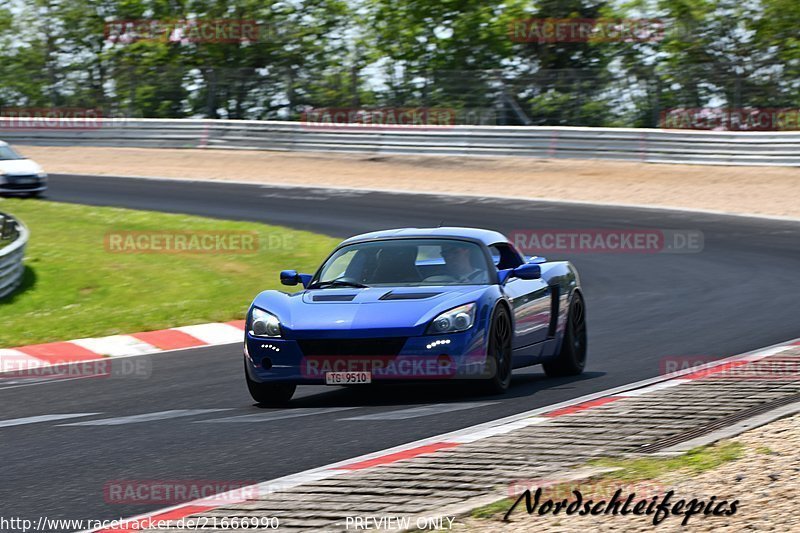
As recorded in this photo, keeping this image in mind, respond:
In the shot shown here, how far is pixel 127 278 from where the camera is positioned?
54.7 feet

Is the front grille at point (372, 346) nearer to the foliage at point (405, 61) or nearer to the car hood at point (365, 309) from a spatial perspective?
the car hood at point (365, 309)

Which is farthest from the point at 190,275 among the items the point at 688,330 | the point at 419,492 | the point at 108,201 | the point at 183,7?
the point at 183,7

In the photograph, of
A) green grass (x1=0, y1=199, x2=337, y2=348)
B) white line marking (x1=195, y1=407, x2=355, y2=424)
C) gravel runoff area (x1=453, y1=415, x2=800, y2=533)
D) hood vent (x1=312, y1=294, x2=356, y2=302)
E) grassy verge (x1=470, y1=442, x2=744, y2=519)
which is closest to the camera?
gravel runoff area (x1=453, y1=415, x2=800, y2=533)

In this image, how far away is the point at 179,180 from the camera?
30.3 metres

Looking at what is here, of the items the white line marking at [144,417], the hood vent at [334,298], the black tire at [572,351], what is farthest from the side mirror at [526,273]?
the white line marking at [144,417]

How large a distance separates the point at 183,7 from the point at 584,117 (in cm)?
1765

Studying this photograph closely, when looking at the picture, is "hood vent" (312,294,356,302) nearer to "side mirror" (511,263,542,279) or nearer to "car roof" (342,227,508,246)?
"car roof" (342,227,508,246)

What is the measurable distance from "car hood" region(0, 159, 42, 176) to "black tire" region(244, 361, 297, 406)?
17.9 m

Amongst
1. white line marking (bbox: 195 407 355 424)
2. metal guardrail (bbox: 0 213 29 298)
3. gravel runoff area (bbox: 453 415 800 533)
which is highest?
gravel runoff area (bbox: 453 415 800 533)

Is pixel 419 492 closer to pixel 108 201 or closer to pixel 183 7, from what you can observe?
pixel 108 201

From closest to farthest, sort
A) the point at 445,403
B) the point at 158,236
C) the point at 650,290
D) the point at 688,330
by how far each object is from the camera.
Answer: the point at 445,403 < the point at 688,330 < the point at 650,290 < the point at 158,236

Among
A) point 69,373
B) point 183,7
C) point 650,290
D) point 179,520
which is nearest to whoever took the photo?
point 179,520

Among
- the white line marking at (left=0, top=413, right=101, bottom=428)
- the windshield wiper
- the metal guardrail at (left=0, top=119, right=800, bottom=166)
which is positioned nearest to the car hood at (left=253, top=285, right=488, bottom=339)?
the windshield wiper

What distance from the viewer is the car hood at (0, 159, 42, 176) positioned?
25.2m
